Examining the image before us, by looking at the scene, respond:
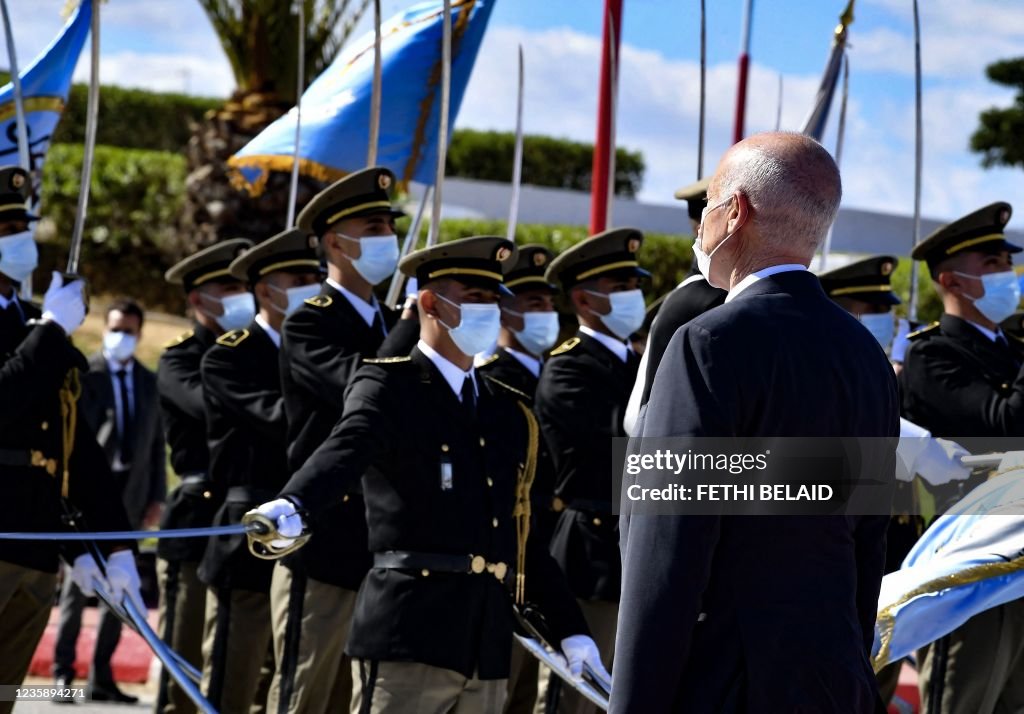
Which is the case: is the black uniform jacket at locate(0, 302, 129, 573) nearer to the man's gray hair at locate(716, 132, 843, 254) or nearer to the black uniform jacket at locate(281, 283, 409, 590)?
the black uniform jacket at locate(281, 283, 409, 590)

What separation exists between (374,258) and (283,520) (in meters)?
1.79

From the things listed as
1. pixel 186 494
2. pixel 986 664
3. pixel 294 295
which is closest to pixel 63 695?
pixel 186 494

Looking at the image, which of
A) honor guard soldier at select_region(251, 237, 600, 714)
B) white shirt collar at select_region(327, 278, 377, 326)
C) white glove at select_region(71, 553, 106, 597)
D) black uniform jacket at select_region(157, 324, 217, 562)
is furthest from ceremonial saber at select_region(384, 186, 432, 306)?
white glove at select_region(71, 553, 106, 597)

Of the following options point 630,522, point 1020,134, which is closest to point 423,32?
point 630,522

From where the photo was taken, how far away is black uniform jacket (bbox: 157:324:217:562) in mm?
6129

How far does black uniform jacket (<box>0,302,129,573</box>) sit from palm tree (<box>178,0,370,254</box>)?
24.0 ft

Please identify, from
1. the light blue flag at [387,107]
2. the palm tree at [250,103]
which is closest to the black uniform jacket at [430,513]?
the light blue flag at [387,107]

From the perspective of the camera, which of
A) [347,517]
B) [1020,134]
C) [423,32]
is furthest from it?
[1020,134]

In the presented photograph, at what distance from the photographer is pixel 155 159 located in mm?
16516

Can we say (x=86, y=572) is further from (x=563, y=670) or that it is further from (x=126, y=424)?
(x=126, y=424)

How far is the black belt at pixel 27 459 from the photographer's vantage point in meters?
5.09

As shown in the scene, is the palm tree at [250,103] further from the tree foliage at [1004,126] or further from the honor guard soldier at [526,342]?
the tree foliage at [1004,126]

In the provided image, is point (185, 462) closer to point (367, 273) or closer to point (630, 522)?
point (367, 273)

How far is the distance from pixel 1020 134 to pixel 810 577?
18849 mm
